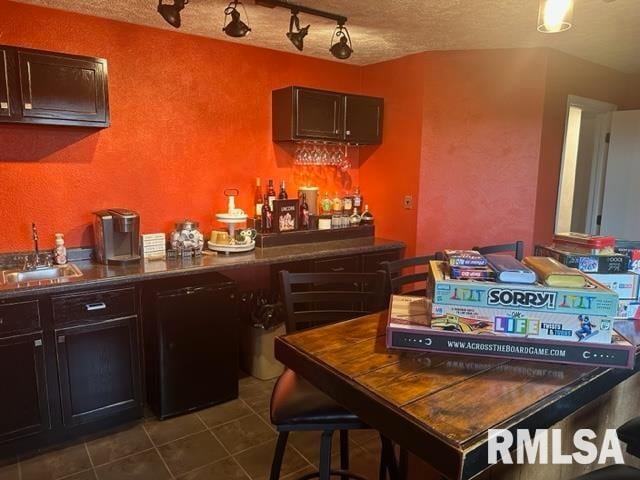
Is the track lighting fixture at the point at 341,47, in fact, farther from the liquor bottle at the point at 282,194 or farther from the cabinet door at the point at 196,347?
the cabinet door at the point at 196,347

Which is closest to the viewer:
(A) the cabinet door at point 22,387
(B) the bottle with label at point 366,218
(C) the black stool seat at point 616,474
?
(C) the black stool seat at point 616,474

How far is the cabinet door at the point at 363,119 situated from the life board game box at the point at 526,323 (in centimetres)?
264

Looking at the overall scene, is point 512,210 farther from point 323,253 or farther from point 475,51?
point 323,253

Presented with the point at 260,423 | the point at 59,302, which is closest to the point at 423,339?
the point at 260,423

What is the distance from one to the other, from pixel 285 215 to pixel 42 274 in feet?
5.42

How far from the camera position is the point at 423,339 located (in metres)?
1.29

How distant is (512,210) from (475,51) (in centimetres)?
124

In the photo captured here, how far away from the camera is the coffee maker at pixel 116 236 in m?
2.78

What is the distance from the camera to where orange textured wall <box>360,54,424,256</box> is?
3645 mm

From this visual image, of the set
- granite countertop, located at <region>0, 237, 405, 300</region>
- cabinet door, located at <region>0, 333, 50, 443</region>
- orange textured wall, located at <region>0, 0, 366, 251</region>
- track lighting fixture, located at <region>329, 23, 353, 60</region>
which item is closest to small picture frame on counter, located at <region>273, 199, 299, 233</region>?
granite countertop, located at <region>0, 237, 405, 300</region>

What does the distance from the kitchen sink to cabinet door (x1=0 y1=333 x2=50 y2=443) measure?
41 centimetres

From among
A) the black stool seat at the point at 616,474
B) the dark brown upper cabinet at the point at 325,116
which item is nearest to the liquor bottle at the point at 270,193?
the dark brown upper cabinet at the point at 325,116

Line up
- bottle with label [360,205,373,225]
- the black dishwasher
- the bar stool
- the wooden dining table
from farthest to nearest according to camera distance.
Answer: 1. bottle with label [360,205,373,225]
2. the black dishwasher
3. the bar stool
4. the wooden dining table

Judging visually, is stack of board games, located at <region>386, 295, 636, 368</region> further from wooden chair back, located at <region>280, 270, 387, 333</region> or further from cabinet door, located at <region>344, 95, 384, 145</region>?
cabinet door, located at <region>344, 95, 384, 145</region>
